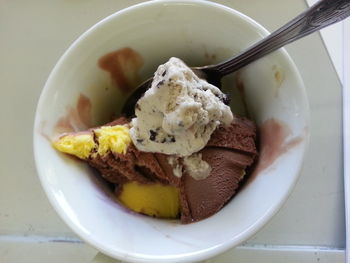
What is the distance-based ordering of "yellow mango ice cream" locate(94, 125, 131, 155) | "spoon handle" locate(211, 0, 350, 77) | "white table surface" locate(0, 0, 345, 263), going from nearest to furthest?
1. "spoon handle" locate(211, 0, 350, 77)
2. "yellow mango ice cream" locate(94, 125, 131, 155)
3. "white table surface" locate(0, 0, 345, 263)

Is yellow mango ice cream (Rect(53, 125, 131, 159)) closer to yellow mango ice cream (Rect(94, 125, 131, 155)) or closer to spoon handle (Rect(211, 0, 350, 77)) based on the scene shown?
yellow mango ice cream (Rect(94, 125, 131, 155))

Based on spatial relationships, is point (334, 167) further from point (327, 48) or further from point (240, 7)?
point (240, 7)

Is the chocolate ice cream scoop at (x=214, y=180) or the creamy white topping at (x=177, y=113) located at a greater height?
the creamy white topping at (x=177, y=113)

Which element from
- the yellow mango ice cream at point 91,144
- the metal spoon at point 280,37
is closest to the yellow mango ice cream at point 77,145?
the yellow mango ice cream at point 91,144

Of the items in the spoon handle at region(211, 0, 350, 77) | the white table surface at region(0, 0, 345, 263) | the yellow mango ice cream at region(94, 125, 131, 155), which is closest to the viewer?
the spoon handle at region(211, 0, 350, 77)

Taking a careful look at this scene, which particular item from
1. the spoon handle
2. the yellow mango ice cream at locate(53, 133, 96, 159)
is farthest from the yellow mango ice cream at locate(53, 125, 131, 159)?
the spoon handle

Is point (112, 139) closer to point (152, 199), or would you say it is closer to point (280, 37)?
point (152, 199)

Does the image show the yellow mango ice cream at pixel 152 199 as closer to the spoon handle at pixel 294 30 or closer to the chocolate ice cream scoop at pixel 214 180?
the chocolate ice cream scoop at pixel 214 180
